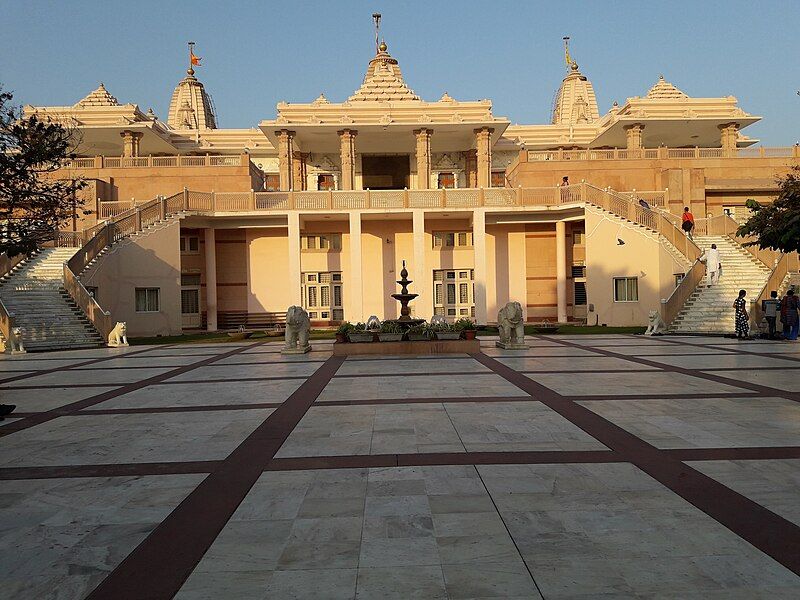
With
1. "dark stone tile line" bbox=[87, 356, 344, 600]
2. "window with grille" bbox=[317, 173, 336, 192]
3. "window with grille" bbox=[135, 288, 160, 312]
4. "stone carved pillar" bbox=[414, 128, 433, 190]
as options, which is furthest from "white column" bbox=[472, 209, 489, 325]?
"dark stone tile line" bbox=[87, 356, 344, 600]

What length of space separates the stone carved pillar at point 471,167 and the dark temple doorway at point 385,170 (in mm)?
3776

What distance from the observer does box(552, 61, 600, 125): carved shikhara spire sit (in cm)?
6100

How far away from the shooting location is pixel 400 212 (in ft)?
103

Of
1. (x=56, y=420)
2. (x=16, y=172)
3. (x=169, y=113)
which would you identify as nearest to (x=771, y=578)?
(x=56, y=420)

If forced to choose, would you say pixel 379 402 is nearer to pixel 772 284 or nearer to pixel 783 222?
pixel 783 222

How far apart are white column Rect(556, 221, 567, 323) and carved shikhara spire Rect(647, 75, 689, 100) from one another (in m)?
14.3

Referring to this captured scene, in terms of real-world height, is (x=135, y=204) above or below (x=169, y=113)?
below

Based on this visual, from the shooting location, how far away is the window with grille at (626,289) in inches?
1145

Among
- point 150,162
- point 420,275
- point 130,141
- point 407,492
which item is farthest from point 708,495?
point 130,141

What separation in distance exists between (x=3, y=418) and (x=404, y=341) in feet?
35.9

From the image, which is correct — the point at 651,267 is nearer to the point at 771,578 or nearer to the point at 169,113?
the point at 771,578

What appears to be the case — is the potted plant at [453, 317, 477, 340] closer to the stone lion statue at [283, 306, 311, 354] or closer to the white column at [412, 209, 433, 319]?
the stone lion statue at [283, 306, 311, 354]

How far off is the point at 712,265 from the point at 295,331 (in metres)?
17.0

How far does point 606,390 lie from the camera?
35.1ft
